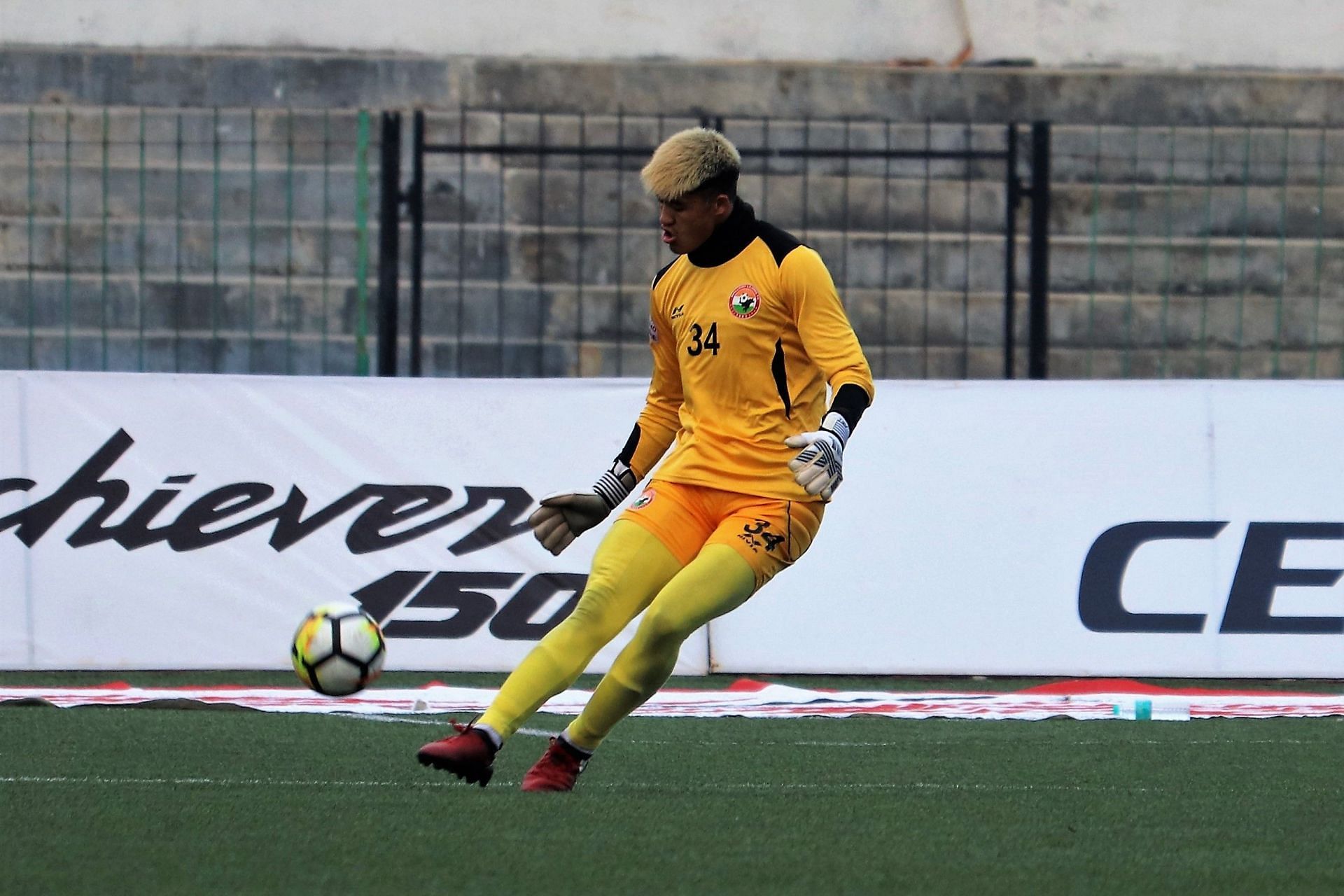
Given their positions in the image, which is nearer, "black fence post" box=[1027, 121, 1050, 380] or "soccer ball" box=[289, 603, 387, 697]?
"soccer ball" box=[289, 603, 387, 697]

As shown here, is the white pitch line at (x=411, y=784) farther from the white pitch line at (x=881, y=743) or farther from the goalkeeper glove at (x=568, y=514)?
the white pitch line at (x=881, y=743)

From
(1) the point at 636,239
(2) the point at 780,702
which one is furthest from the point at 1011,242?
(2) the point at 780,702

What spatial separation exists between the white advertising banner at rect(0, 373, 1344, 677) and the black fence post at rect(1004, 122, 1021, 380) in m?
2.73

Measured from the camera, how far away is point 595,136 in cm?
1367

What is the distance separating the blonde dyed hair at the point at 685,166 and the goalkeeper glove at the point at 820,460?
76 centimetres

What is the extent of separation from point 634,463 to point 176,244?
8.03 meters

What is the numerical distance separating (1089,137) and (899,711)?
647 centimetres

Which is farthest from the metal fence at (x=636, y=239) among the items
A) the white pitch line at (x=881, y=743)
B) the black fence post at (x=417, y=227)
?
the white pitch line at (x=881, y=743)

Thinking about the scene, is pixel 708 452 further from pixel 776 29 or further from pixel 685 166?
pixel 776 29

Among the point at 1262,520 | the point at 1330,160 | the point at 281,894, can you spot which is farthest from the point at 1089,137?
the point at 281,894

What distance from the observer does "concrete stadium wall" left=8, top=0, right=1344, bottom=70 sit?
13969mm

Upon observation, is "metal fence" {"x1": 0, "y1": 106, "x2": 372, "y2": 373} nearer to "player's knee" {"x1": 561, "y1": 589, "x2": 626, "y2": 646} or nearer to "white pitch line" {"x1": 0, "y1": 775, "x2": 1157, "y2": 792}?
"white pitch line" {"x1": 0, "y1": 775, "x2": 1157, "y2": 792}

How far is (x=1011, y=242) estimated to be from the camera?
12523 mm

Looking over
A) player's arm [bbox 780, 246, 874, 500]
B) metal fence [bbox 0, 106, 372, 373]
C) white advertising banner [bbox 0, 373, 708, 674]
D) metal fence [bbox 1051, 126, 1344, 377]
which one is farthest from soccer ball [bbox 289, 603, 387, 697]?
metal fence [bbox 1051, 126, 1344, 377]
